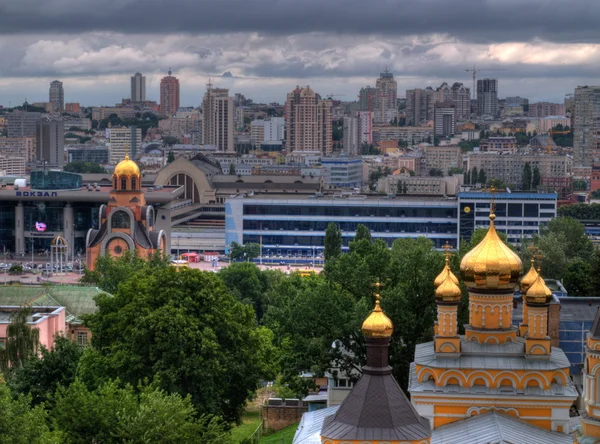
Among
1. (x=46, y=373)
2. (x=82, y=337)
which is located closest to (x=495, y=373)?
(x=46, y=373)

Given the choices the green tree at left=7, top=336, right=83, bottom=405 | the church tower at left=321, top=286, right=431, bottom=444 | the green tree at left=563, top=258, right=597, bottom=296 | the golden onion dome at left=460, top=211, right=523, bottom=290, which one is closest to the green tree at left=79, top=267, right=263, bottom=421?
the green tree at left=7, top=336, right=83, bottom=405

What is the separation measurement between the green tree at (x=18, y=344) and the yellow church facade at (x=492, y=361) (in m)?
14.5

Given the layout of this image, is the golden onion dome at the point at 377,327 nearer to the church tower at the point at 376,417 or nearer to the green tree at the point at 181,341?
the church tower at the point at 376,417

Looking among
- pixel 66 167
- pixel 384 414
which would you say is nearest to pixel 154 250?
pixel 384 414

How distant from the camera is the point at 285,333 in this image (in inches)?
1479

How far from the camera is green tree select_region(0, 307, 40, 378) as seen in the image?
40.5 m

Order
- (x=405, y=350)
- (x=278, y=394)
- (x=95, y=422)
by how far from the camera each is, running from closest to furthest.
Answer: (x=95, y=422) < (x=405, y=350) < (x=278, y=394)

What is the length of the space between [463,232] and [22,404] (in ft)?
230

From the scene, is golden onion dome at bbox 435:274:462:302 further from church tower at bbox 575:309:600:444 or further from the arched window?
the arched window

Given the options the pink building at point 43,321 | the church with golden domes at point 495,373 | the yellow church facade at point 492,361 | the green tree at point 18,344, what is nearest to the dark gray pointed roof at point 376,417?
the church with golden domes at point 495,373

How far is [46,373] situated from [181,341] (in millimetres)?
4082

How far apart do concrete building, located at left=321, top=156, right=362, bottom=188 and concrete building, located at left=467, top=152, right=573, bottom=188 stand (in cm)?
1598

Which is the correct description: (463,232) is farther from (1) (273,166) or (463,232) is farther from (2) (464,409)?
(1) (273,166)

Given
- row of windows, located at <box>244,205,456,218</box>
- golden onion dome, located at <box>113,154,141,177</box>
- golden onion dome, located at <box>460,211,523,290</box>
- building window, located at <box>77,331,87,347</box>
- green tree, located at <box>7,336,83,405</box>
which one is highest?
golden onion dome, located at <box>113,154,141,177</box>
